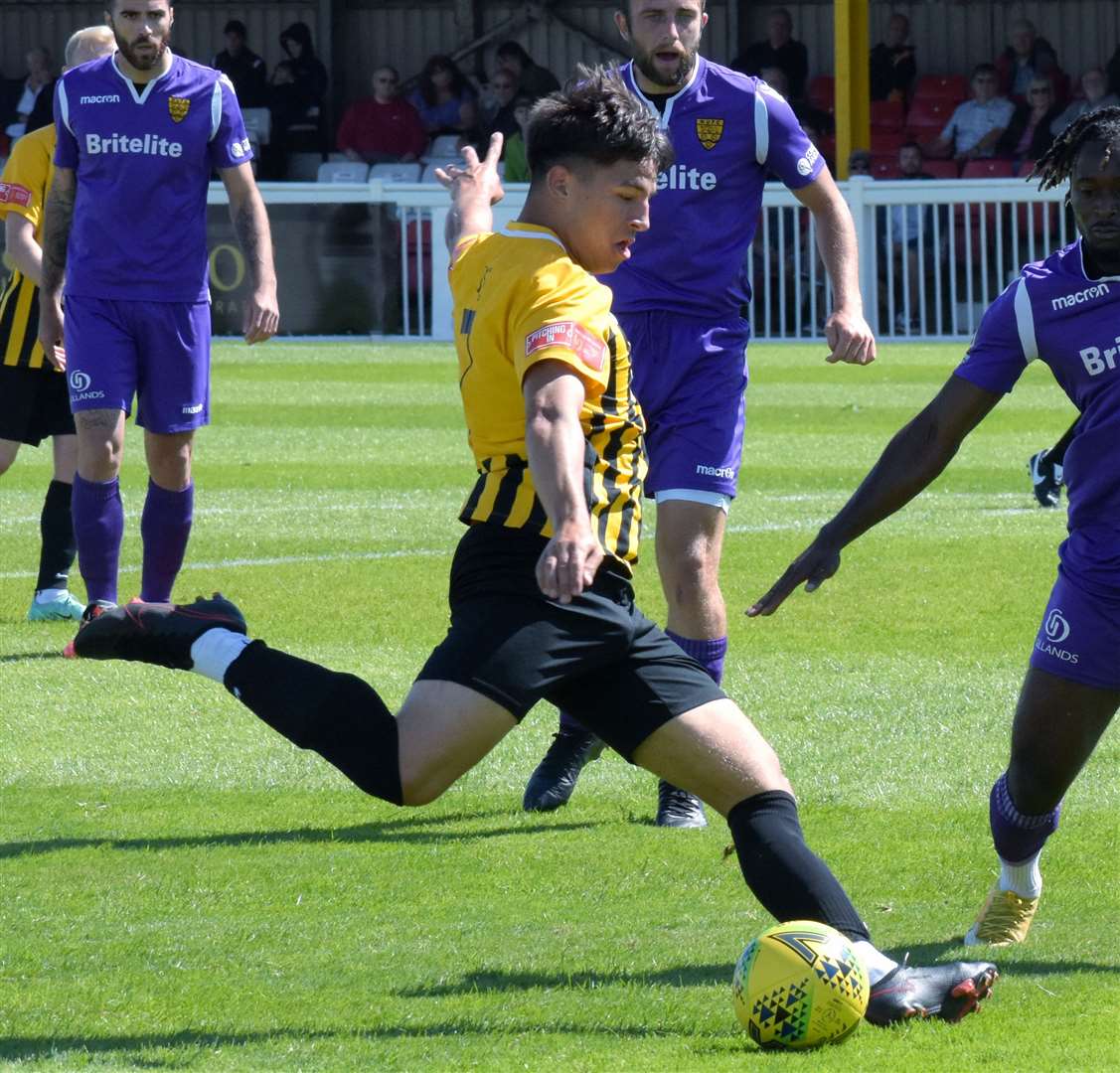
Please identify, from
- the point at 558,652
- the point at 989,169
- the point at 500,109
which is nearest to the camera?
the point at 558,652

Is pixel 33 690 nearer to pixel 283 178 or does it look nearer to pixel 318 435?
pixel 318 435

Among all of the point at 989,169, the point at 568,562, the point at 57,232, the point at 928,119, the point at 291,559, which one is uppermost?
the point at 928,119

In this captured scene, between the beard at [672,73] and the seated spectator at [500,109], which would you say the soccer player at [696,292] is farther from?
the seated spectator at [500,109]

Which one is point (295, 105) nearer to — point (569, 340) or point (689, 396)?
point (689, 396)

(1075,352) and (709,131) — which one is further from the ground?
(709,131)

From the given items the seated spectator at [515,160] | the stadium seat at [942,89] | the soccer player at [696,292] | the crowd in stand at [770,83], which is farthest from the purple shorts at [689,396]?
the stadium seat at [942,89]

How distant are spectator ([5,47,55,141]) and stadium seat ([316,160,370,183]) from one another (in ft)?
13.8

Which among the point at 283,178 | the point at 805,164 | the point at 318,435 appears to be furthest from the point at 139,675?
the point at 283,178

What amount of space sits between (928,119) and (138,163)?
2056 centimetres

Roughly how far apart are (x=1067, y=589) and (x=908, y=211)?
17373 mm

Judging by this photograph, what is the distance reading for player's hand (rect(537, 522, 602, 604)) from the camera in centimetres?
379

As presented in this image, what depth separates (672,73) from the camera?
6215mm

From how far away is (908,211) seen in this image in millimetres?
Result: 21469

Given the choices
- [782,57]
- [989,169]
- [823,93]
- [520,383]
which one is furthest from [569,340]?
[823,93]
